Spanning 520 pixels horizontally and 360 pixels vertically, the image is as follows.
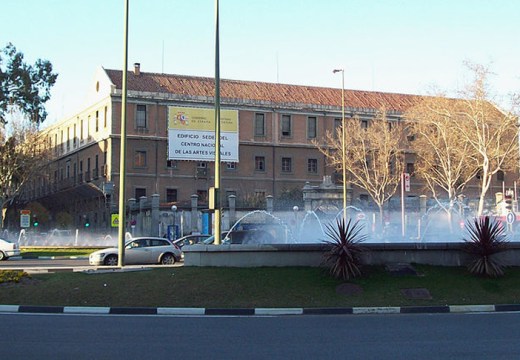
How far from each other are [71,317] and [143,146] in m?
53.5

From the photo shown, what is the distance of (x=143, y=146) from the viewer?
67250 mm

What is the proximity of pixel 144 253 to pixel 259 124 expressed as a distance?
42306 mm

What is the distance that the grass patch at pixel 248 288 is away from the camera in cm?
1655

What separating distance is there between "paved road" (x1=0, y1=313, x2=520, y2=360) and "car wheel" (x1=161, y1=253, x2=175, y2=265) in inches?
626

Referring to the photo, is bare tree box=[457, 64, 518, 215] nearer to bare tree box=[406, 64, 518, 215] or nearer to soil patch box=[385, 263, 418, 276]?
bare tree box=[406, 64, 518, 215]

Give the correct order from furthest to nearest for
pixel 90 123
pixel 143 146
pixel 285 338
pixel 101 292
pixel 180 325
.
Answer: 1. pixel 90 123
2. pixel 143 146
3. pixel 101 292
4. pixel 180 325
5. pixel 285 338

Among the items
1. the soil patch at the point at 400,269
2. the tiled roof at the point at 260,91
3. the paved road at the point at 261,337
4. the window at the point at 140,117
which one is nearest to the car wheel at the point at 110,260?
the soil patch at the point at 400,269

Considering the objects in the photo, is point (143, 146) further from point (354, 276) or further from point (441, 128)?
point (354, 276)

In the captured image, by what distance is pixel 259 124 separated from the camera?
71.6 metres

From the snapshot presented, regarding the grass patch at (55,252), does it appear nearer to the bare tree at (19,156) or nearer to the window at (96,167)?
the bare tree at (19,156)

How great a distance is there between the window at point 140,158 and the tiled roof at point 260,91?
5.82 metres

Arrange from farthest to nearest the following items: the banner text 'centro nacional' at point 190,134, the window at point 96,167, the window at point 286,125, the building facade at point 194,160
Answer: the window at point 286,125, the window at point 96,167, the building facade at point 194,160, the banner text 'centro nacional' at point 190,134

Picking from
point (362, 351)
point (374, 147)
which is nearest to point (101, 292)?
point (362, 351)

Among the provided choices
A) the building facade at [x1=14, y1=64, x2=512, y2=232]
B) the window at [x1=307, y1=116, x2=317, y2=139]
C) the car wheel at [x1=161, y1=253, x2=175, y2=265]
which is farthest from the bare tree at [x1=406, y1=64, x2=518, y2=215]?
the car wheel at [x1=161, y1=253, x2=175, y2=265]
